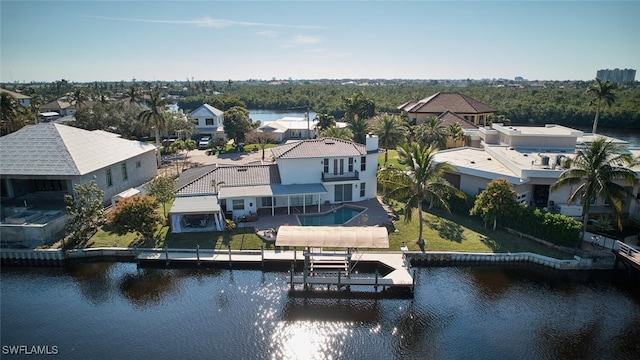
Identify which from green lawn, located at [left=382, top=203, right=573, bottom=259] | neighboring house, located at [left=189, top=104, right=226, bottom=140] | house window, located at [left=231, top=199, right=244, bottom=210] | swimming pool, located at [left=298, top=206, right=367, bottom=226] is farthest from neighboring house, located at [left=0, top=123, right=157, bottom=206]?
neighboring house, located at [left=189, top=104, right=226, bottom=140]

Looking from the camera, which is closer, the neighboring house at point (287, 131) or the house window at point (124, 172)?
the house window at point (124, 172)

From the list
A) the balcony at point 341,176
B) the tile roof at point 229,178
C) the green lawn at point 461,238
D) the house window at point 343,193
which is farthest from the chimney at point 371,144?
the tile roof at point 229,178

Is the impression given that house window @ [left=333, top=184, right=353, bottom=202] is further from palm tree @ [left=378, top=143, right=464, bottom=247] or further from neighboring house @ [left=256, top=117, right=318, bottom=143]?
neighboring house @ [left=256, top=117, right=318, bottom=143]

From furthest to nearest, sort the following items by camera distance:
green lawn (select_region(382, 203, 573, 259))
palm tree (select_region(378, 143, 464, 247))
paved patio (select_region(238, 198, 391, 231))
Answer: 1. paved patio (select_region(238, 198, 391, 231))
2. green lawn (select_region(382, 203, 573, 259))
3. palm tree (select_region(378, 143, 464, 247))

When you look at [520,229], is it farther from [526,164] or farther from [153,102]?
[153,102]

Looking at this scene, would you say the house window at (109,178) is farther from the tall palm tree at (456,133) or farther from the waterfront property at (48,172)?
the tall palm tree at (456,133)

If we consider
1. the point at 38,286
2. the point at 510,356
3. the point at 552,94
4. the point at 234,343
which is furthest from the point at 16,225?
the point at 552,94
